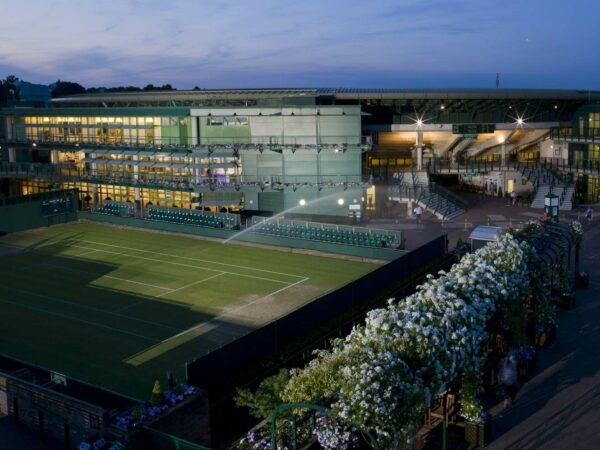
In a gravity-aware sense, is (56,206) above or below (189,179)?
below

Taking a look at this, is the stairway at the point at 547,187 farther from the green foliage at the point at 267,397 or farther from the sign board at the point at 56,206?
the green foliage at the point at 267,397

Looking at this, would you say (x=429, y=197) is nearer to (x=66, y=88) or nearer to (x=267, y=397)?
(x=267, y=397)

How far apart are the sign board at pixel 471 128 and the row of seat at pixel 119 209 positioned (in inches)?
1226

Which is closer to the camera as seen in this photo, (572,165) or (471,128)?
(572,165)

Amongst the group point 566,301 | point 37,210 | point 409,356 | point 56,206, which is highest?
point 409,356

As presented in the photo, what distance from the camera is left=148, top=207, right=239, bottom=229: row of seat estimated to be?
46.2 meters

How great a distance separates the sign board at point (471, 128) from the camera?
209 feet

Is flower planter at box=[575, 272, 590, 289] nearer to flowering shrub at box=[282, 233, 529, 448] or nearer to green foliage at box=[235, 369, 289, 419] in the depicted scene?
flowering shrub at box=[282, 233, 529, 448]

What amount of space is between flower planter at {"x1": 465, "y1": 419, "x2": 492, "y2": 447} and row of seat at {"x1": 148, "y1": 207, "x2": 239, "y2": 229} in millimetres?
31112

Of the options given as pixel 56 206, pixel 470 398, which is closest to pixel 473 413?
pixel 470 398

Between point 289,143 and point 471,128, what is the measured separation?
19538 millimetres

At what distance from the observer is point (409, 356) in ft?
47.7

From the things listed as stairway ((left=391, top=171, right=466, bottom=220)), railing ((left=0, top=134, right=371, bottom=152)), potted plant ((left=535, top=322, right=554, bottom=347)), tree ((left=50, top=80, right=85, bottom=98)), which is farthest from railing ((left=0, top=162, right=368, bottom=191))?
tree ((left=50, top=80, right=85, bottom=98))

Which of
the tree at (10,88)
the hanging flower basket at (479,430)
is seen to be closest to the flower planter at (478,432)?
the hanging flower basket at (479,430)
